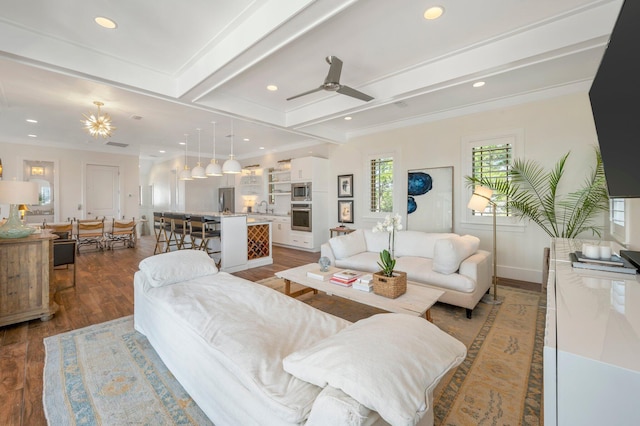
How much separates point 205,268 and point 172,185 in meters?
7.72

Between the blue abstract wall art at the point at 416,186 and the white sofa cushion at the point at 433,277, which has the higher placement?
the blue abstract wall art at the point at 416,186

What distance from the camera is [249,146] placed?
25.4ft

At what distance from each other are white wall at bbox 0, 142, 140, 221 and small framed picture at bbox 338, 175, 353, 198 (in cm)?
640

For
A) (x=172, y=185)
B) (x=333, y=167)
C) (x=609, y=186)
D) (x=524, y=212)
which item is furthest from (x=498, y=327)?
(x=172, y=185)

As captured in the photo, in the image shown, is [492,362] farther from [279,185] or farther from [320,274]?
[279,185]

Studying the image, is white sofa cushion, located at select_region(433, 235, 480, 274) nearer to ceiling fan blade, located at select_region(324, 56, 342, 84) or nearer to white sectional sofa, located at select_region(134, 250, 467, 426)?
white sectional sofa, located at select_region(134, 250, 467, 426)

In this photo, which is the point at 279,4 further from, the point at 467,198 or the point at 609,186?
the point at 467,198

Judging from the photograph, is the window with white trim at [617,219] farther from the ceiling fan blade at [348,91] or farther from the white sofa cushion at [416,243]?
the ceiling fan blade at [348,91]

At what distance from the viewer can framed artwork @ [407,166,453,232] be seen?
4848mm

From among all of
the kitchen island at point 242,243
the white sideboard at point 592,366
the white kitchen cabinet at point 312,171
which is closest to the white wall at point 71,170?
the kitchen island at point 242,243

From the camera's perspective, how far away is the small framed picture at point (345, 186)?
6312 millimetres

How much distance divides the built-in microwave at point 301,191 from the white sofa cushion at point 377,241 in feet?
8.52

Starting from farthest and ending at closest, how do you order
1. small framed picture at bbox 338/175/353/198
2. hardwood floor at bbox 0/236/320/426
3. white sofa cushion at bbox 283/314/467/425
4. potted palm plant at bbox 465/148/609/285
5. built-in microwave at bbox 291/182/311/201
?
built-in microwave at bbox 291/182/311/201
small framed picture at bbox 338/175/353/198
potted palm plant at bbox 465/148/609/285
hardwood floor at bbox 0/236/320/426
white sofa cushion at bbox 283/314/467/425

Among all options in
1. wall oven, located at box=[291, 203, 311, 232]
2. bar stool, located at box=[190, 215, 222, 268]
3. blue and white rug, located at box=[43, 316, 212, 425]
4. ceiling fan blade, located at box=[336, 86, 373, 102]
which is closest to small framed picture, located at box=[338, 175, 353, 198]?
wall oven, located at box=[291, 203, 311, 232]
